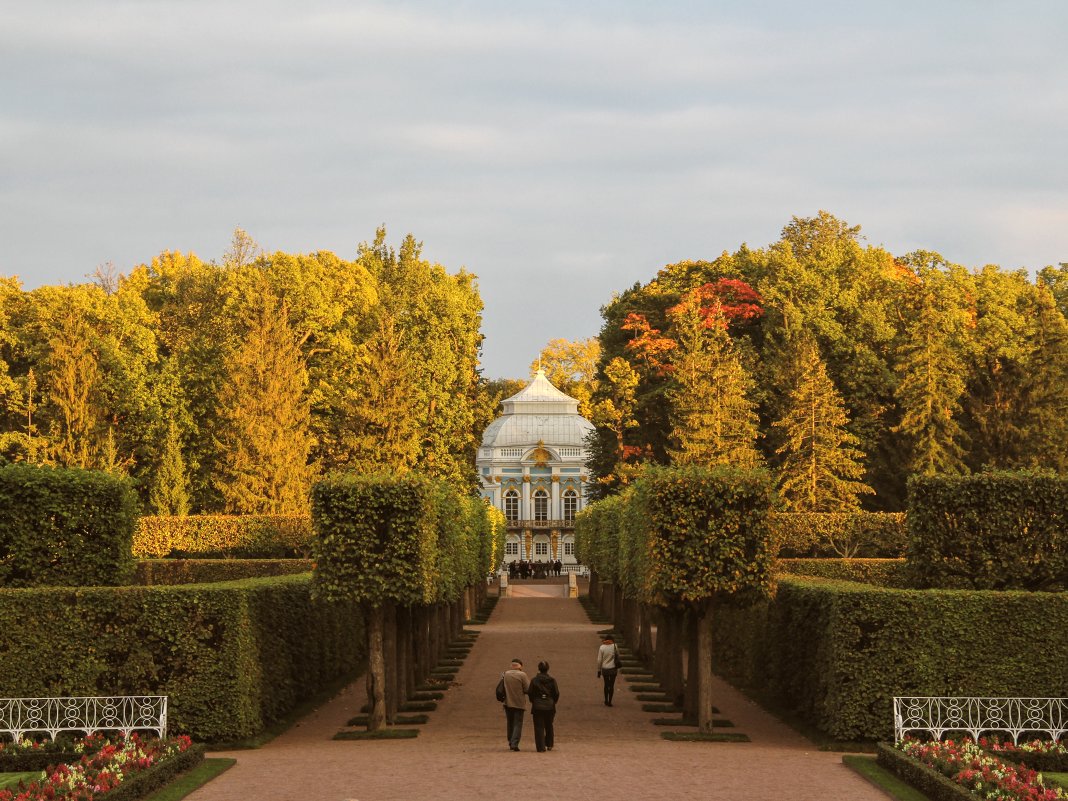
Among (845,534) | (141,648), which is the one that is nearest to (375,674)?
(141,648)

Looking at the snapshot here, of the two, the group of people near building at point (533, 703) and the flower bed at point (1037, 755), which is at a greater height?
the group of people near building at point (533, 703)

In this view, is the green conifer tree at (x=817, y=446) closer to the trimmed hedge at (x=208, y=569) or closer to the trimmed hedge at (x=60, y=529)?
the trimmed hedge at (x=208, y=569)

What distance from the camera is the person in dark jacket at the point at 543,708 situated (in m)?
23.9

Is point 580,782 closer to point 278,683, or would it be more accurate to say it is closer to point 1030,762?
point 1030,762

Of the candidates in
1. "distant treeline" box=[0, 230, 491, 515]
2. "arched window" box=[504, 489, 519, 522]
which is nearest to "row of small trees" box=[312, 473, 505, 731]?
"distant treeline" box=[0, 230, 491, 515]

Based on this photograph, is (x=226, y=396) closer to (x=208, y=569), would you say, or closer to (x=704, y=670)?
(x=208, y=569)

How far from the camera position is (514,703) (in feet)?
79.1

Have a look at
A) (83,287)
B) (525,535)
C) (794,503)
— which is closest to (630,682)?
(794,503)

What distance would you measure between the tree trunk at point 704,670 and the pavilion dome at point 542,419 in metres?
Answer: 86.1

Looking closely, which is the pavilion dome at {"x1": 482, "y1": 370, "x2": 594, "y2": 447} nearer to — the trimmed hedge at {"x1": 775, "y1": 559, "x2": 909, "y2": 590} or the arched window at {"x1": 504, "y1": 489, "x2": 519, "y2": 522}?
the arched window at {"x1": 504, "y1": 489, "x2": 519, "y2": 522}

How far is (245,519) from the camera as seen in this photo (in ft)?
198

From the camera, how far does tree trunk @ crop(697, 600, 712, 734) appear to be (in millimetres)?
26344

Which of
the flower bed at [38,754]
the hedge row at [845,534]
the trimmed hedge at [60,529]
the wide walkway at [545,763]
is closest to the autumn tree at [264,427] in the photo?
the hedge row at [845,534]

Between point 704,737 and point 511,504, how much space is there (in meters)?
90.1
